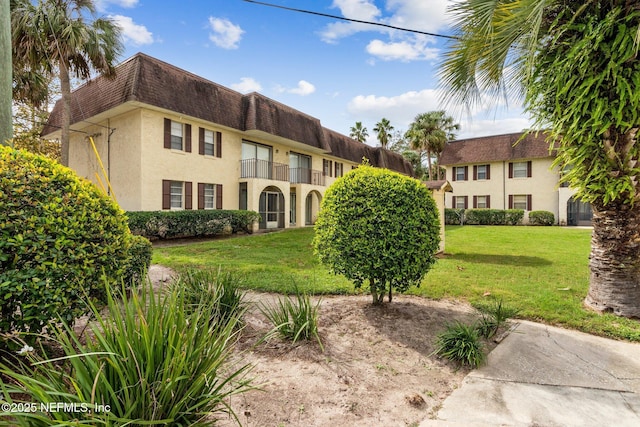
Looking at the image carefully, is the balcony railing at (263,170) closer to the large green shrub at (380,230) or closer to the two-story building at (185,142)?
the two-story building at (185,142)

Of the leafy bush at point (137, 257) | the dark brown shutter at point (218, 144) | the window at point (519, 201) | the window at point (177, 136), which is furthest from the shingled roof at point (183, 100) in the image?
the window at point (519, 201)

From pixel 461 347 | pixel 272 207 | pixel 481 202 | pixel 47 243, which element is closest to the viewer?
pixel 47 243

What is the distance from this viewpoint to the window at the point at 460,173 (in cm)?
3183

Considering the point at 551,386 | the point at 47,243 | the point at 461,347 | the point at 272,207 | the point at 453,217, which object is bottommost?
the point at 551,386

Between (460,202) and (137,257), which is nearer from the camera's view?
(137,257)

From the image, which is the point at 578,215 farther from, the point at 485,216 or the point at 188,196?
the point at 188,196

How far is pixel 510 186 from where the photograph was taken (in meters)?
29.2

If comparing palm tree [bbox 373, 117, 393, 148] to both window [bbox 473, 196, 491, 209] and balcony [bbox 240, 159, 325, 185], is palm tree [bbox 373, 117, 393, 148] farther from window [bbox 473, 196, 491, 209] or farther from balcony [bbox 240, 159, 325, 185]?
balcony [bbox 240, 159, 325, 185]

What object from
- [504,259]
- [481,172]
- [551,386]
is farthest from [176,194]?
[481,172]

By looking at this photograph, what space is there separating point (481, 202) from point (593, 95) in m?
29.1

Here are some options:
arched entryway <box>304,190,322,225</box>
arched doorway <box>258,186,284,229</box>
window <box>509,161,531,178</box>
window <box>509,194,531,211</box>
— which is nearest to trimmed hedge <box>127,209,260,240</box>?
arched doorway <box>258,186,284,229</box>

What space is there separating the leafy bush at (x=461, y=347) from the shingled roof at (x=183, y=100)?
1444cm

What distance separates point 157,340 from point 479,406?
103 inches

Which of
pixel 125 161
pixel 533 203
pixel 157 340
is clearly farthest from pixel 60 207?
pixel 533 203
